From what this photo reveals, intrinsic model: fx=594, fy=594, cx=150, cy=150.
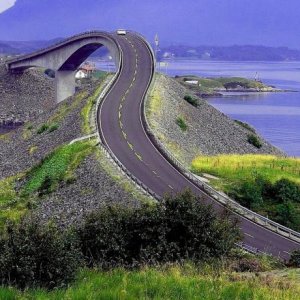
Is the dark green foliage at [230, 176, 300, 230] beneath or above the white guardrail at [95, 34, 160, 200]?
beneath

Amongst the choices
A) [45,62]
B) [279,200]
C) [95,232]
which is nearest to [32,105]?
[45,62]

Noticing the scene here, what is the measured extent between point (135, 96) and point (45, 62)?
175ft

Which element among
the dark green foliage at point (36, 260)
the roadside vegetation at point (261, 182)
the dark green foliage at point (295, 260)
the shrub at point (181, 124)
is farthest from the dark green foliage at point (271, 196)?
the dark green foliage at point (36, 260)

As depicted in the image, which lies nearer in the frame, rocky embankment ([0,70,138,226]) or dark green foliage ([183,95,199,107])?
rocky embankment ([0,70,138,226])

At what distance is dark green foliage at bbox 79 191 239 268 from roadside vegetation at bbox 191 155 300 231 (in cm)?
1528

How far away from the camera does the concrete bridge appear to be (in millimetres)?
97562

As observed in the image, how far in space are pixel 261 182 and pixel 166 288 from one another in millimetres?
27986

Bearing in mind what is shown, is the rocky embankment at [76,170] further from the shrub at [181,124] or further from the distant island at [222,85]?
the distant island at [222,85]

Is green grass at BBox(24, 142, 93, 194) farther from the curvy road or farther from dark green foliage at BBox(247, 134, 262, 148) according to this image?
dark green foliage at BBox(247, 134, 262, 148)

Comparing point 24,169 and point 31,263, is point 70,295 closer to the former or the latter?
point 31,263

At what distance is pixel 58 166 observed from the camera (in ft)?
119

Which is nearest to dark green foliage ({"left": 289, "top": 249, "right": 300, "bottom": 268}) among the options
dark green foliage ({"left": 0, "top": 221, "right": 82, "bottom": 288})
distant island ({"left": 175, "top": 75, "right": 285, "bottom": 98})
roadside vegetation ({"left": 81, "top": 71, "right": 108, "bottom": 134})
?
dark green foliage ({"left": 0, "top": 221, "right": 82, "bottom": 288})

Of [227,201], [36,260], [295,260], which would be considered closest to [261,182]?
[227,201]

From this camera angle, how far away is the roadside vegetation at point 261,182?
3331 centimetres
